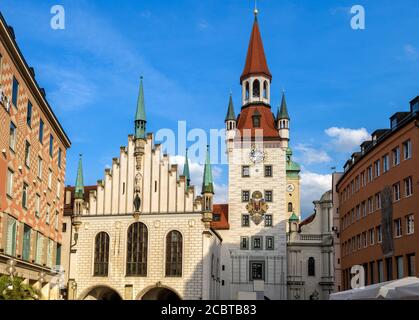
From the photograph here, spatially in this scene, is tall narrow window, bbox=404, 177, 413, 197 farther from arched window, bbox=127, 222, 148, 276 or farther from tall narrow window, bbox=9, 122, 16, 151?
arched window, bbox=127, 222, 148, 276

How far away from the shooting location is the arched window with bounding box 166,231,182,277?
56125 mm

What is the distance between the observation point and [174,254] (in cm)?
5672

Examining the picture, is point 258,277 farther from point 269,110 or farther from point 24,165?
point 24,165

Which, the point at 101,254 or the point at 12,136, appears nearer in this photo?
the point at 12,136

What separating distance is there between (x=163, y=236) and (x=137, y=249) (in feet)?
10.3

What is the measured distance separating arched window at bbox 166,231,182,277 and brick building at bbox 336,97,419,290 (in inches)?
633

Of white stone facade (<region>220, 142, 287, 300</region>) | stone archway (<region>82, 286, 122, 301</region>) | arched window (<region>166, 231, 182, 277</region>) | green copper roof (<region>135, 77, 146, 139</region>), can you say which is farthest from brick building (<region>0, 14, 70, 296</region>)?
white stone facade (<region>220, 142, 287, 300</region>)

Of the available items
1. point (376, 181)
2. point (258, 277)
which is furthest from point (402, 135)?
point (258, 277)

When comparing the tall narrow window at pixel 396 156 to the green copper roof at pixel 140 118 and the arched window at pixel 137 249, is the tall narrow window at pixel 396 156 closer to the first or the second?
the arched window at pixel 137 249

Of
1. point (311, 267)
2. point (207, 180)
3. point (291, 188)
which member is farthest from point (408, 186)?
point (291, 188)

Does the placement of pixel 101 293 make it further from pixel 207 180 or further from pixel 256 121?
pixel 256 121
